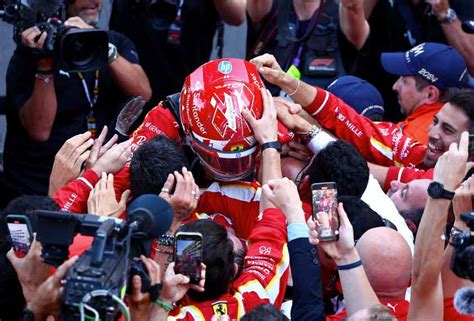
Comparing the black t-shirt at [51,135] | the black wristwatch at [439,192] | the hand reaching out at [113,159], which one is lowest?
the black t-shirt at [51,135]

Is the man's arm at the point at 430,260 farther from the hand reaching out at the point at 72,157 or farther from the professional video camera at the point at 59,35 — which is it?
the professional video camera at the point at 59,35

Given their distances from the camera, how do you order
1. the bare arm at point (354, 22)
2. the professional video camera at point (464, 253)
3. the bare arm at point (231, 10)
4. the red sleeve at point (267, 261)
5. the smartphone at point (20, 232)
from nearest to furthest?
1. the professional video camera at point (464, 253)
2. the smartphone at point (20, 232)
3. the red sleeve at point (267, 261)
4. the bare arm at point (354, 22)
5. the bare arm at point (231, 10)

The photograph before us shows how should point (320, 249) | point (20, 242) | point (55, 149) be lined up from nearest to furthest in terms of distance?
point (20, 242) → point (320, 249) → point (55, 149)

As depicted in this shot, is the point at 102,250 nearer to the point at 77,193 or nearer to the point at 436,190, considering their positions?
the point at 436,190

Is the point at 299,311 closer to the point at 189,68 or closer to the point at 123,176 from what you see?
the point at 123,176

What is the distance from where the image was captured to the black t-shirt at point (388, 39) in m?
7.84

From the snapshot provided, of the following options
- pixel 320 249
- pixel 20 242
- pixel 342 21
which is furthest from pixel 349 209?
pixel 342 21

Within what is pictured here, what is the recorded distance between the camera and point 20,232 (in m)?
4.11

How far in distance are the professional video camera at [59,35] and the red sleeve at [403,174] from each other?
1.70 metres

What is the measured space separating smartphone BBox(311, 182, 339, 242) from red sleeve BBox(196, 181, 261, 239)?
78cm

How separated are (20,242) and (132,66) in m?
2.84

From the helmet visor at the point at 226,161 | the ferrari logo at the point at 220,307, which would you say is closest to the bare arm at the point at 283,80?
the helmet visor at the point at 226,161

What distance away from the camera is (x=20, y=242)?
4.11m

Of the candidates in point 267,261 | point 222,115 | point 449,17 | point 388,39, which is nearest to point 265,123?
point 222,115
